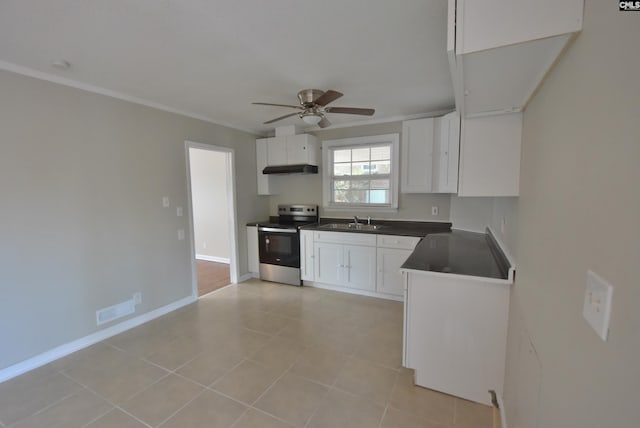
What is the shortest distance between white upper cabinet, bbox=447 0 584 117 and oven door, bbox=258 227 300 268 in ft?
10.3

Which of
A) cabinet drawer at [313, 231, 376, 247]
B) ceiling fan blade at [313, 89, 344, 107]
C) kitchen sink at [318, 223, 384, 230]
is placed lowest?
cabinet drawer at [313, 231, 376, 247]

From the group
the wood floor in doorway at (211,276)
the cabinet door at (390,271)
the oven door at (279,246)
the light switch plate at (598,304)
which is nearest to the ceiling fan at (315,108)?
the cabinet door at (390,271)

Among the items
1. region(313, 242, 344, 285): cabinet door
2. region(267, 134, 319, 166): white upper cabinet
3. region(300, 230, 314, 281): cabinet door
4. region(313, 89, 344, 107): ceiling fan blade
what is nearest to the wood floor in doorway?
region(300, 230, 314, 281): cabinet door

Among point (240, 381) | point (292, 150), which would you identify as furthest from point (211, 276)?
point (240, 381)

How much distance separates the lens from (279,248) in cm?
408

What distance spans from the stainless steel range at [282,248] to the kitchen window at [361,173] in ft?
1.50

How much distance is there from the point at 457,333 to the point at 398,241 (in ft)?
5.23

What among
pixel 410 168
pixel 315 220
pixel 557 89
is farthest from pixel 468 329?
pixel 315 220

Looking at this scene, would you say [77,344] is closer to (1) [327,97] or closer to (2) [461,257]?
(1) [327,97]

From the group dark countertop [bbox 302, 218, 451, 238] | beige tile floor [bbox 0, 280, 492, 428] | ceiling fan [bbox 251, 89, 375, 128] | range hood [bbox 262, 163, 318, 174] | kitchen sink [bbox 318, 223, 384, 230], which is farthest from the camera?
range hood [bbox 262, 163, 318, 174]

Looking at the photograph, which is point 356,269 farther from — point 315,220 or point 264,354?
point 264,354

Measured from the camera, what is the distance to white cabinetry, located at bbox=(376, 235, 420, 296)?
327 centimetres

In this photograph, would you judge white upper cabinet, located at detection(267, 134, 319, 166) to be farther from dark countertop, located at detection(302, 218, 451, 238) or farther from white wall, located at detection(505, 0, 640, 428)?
white wall, located at detection(505, 0, 640, 428)

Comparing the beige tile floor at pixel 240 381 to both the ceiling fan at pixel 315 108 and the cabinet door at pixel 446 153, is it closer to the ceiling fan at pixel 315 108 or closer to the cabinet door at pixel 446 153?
the cabinet door at pixel 446 153
